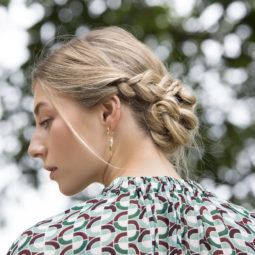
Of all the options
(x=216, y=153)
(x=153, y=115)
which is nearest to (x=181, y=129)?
(x=153, y=115)

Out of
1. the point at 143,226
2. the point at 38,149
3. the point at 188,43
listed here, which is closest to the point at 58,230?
the point at 143,226

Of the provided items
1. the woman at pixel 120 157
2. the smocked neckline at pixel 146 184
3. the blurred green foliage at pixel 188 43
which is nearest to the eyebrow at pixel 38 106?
the woman at pixel 120 157

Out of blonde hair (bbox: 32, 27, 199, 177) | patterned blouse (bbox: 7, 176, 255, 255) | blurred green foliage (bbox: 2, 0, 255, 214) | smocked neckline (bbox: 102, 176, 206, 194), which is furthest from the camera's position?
blurred green foliage (bbox: 2, 0, 255, 214)

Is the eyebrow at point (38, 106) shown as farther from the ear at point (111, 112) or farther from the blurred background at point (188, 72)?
the blurred background at point (188, 72)

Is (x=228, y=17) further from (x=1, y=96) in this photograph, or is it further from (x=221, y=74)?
(x=1, y=96)

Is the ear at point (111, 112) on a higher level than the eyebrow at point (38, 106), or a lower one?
lower

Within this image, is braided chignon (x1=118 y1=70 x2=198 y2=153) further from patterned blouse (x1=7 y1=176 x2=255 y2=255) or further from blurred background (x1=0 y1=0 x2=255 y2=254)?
blurred background (x1=0 y1=0 x2=255 y2=254)

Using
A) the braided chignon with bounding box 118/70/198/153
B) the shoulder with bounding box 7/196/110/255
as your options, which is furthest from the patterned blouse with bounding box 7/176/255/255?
the braided chignon with bounding box 118/70/198/153

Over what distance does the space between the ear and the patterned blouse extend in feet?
0.50

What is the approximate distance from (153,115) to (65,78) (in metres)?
0.25

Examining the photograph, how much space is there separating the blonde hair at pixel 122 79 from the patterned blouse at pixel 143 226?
0.54ft

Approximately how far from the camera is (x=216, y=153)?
763 centimetres

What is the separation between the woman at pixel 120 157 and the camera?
243 cm

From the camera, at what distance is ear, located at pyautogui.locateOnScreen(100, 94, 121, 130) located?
2602 mm
